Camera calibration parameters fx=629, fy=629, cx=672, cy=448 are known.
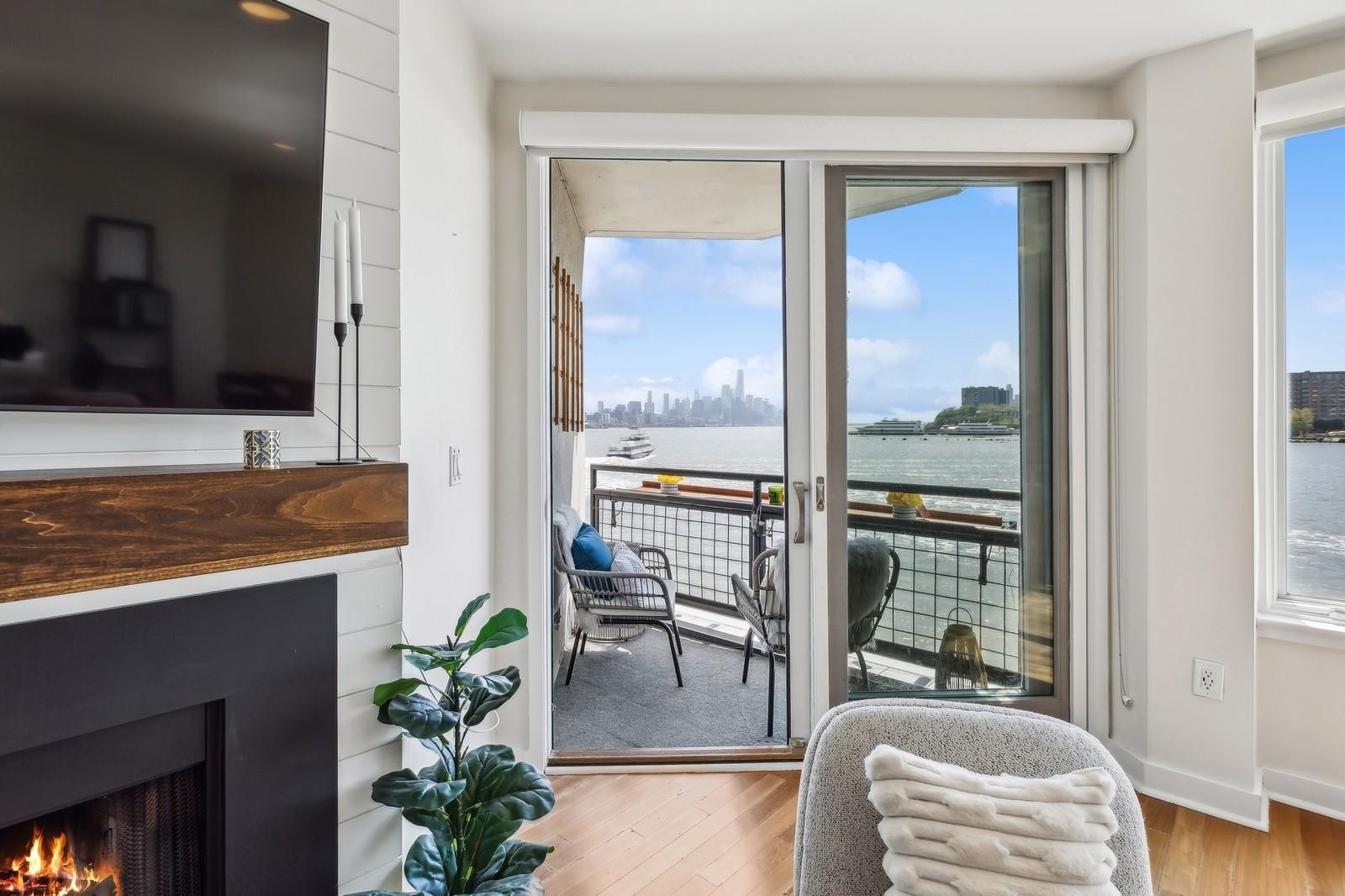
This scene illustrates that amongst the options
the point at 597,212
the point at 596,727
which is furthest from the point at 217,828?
the point at 597,212

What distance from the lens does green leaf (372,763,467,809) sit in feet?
3.95

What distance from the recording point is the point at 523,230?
223cm

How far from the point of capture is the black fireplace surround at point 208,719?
898 millimetres

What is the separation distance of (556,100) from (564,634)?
8.24 feet

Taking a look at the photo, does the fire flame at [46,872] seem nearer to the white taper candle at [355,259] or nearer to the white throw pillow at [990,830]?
the white taper candle at [355,259]

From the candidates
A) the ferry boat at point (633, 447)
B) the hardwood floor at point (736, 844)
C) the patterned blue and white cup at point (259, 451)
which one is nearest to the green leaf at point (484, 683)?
the patterned blue and white cup at point (259, 451)

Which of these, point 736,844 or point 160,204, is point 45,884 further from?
point 736,844

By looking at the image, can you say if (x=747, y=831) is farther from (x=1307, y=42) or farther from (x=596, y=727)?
(x=1307, y=42)

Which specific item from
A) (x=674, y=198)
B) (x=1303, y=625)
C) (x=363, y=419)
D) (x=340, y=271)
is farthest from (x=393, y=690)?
(x=674, y=198)

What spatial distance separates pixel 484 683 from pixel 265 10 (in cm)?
133

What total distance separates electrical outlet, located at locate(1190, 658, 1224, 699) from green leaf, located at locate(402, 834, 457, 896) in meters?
2.30

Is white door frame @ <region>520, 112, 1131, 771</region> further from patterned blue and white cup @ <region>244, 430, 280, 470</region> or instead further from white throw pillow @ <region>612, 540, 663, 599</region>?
patterned blue and white cup @ <region>244, 430, 280, 470</region>

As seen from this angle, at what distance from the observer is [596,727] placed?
8.52 ft

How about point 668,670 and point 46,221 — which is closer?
point 46,221
